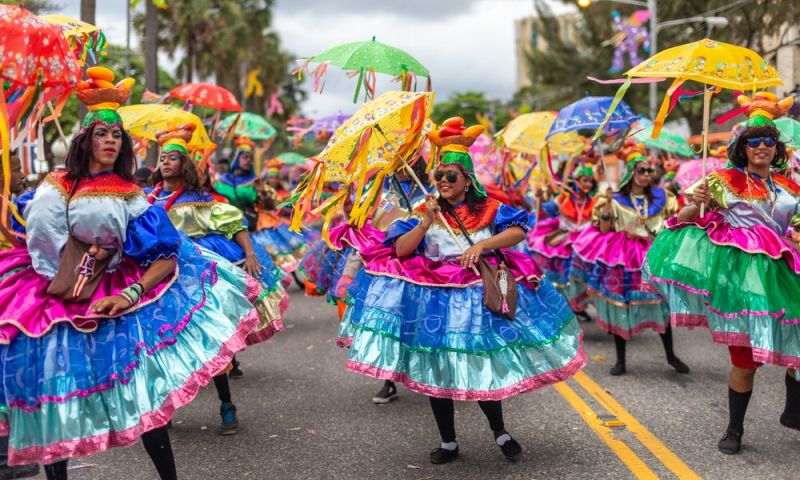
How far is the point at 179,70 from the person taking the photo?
30391mm

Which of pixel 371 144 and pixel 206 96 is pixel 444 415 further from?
pixel 206 96

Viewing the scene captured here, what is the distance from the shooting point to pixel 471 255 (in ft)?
14.9

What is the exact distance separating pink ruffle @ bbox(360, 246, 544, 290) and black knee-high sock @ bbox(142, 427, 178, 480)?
1.60m

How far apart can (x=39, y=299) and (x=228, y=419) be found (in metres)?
2.24

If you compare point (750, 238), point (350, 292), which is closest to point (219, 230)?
point (350, 292)

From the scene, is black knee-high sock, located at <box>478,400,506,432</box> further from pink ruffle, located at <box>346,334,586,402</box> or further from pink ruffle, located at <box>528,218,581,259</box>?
pink ruffle, located at <box>528,218,581,259</box>

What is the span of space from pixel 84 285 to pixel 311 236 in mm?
7996

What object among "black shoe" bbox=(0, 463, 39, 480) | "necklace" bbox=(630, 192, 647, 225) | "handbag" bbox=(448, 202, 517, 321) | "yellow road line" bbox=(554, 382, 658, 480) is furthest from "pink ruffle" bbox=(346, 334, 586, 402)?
"necklace" bbox=(630, 192, 647, 225)

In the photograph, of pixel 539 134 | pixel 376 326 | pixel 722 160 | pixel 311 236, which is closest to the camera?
pixel 376 326

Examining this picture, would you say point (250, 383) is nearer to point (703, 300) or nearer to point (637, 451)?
point (637, 451)

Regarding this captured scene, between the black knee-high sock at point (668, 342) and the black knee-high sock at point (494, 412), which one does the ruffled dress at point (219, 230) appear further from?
the black knee-high sock at point (668, 342)

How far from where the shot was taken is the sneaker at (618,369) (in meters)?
6.97

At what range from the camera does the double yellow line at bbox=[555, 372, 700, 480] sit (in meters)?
4.49

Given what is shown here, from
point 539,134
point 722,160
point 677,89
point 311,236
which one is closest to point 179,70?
point 311,236
